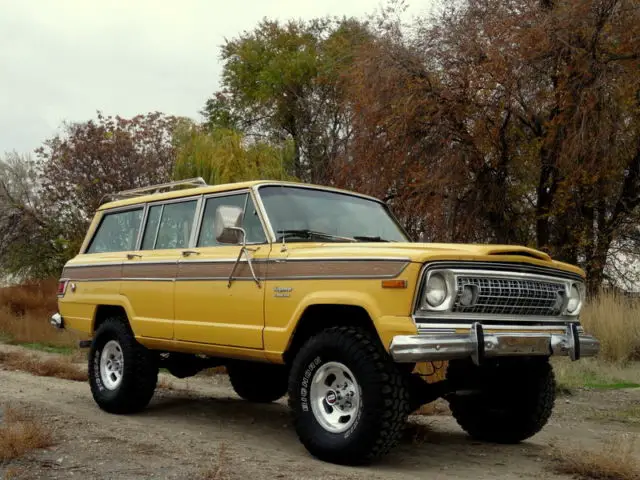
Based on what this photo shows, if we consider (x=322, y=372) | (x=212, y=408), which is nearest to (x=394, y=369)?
(x=322, y=372)

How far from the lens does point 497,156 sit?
16.6 metres

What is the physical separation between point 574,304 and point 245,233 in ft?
8.78

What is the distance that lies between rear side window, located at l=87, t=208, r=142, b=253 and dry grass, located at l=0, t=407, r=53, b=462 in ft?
7.74

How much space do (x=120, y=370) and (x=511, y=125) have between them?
1115cm

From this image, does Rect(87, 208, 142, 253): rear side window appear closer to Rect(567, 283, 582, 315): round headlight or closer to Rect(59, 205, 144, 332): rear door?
Rect(59, 205, 144, 332): rear door

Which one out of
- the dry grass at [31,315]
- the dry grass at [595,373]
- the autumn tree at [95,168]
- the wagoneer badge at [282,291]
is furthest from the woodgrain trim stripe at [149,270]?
the autumn tree at [95,168]

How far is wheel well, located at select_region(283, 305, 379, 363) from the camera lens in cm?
570

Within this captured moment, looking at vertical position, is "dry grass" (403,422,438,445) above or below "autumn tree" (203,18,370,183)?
below

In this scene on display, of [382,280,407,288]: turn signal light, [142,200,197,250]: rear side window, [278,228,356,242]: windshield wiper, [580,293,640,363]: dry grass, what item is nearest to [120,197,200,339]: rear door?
[142,200,197,250]: rear side window

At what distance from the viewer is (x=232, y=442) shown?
6.42 metres

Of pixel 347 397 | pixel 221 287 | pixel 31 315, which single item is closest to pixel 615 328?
pixel 221 287

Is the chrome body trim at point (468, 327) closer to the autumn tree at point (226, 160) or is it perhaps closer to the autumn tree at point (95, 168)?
the autumn tree at point (226, 160)

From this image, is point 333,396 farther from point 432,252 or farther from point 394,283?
point 432,252

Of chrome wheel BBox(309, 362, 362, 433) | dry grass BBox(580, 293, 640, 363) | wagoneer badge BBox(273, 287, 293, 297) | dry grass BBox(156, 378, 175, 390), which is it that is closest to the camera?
chrome wheel BBox(309, 362, 362, 433)
